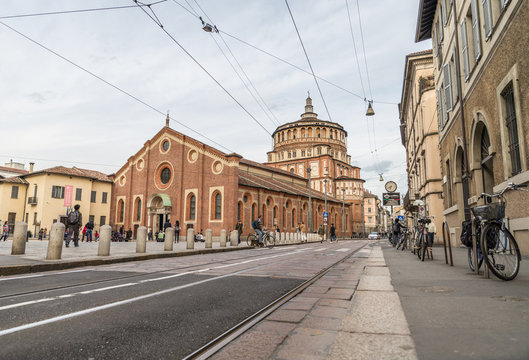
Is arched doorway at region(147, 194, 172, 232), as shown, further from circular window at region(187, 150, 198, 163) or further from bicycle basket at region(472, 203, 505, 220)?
bicycle basket at region(472, 203, 505, 220)

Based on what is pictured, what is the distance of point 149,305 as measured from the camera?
4137 millimetres

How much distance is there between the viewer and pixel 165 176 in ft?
130

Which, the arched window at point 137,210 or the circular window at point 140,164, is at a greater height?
the circular window at point 140,164

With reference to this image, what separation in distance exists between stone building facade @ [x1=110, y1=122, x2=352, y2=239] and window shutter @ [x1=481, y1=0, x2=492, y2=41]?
25.7 meters

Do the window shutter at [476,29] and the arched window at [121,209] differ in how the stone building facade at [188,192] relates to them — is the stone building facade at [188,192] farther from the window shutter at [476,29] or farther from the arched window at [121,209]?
the window shutter at [476,29]

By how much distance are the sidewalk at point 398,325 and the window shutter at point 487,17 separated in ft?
26.9

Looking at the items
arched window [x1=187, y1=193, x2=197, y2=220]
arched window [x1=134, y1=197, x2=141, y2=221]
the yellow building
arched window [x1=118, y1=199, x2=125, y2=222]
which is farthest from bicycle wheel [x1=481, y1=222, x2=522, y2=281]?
the yellow building

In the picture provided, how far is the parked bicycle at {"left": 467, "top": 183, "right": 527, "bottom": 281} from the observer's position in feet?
16.1

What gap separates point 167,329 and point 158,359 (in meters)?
0.74

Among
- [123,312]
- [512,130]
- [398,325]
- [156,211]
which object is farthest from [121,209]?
[398,325]

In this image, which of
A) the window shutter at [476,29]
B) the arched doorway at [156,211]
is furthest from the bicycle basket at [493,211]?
the arched doorway at [156,211]

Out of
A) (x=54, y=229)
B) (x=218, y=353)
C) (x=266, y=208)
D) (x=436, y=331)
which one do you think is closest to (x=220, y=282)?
(x=218, y=353)

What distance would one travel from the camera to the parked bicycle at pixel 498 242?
4.90m

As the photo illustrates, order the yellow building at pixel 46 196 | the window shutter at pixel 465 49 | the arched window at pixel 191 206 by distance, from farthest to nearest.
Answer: the yellow building at pixel 46 196 < the arched window at pixel 191 206 < the window shutter at pixel 465 49
